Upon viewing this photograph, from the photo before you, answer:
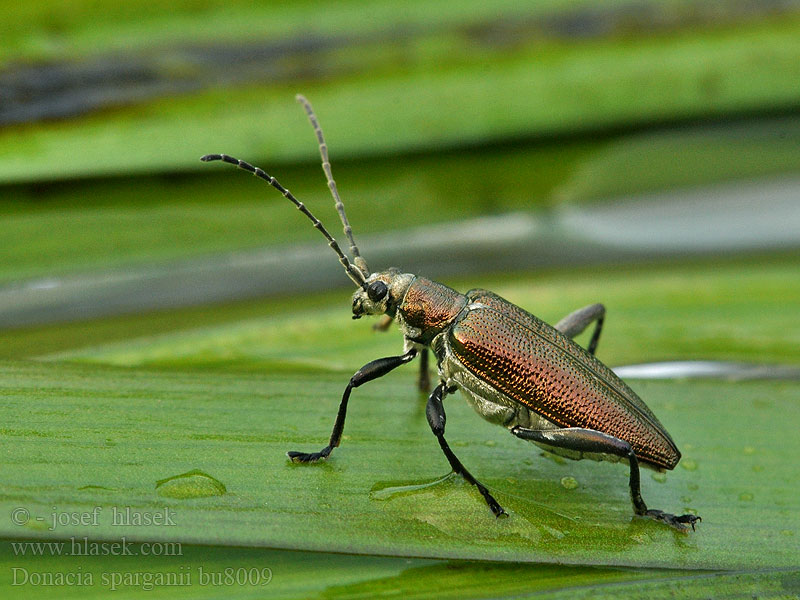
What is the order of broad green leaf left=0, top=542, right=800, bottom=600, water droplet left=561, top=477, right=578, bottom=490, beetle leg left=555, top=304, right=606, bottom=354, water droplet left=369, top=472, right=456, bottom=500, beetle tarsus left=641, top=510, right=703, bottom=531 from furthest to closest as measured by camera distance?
Answer: beetle leg left=555, top=304, right=606, bottom=354 < water droplet left=561, top=477, right=578, bottom=490 < beetle tarsus left=641, top=510, right=703, bottom=531 < water droplet left=369, top=472, right=456, bottom=500 < broad green leaf left=0, top=542, right=800, bottom=600

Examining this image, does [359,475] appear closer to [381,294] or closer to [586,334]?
[381,294]

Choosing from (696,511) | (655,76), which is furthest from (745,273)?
(696,511)

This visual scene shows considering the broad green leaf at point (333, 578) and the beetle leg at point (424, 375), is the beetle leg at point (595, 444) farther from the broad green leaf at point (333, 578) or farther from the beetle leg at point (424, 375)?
the beetle leg at point (424, 375)

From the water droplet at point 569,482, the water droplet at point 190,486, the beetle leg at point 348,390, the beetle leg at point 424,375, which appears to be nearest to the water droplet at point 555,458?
the water droplet at point 569,482

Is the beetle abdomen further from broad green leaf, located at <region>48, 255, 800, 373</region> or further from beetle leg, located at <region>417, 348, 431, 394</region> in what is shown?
broad green leaf, located at <region>48, 255, 800, 373</region>

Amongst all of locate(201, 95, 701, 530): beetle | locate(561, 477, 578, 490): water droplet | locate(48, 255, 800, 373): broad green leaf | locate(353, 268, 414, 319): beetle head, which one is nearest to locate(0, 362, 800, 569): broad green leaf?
locate(561, 477, 578, 490): water droplet

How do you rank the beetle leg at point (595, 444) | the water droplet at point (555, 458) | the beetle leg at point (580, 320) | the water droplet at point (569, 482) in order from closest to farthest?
the beetle leg at point (595, 444) → the water droplet at point (569, 482) → the water droplet at point (555, 458) → the beetle leg at point (580, 320)
